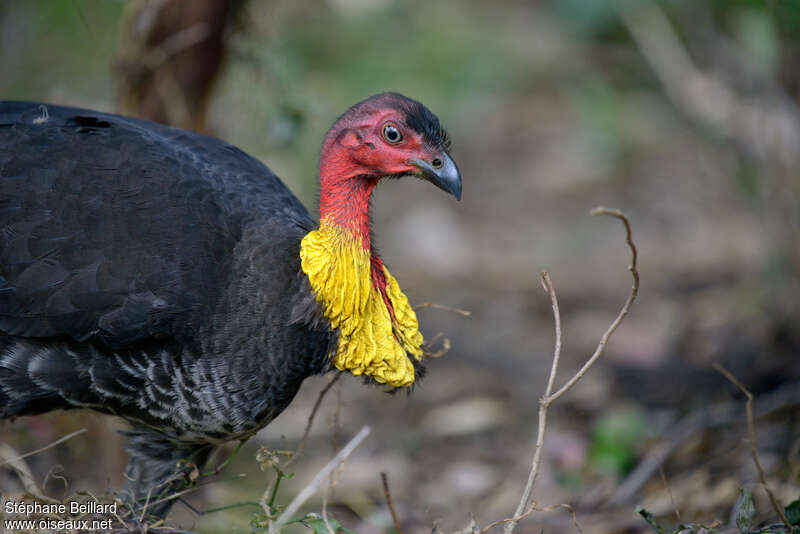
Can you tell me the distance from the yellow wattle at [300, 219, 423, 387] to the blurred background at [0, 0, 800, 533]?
0.50m

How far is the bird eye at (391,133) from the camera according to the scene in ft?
10.4

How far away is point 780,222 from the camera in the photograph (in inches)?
202

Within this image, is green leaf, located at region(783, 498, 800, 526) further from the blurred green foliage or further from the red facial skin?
the red facial skin

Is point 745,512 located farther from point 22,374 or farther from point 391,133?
point 22,374

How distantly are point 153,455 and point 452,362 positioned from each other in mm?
2742

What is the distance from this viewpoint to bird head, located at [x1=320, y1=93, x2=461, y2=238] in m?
3.17

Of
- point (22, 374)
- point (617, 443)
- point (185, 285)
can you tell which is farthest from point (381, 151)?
point (617, 443)

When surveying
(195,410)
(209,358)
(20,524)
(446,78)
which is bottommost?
(20,524)

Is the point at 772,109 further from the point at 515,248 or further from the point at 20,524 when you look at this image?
the point at 20,524

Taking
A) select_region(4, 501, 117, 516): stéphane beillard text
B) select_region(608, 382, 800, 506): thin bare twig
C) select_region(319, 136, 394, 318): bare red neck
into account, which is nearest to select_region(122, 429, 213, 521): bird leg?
select_region(4, 501, 117, 516): stéphane beillard text

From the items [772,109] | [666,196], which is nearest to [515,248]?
[666,196]

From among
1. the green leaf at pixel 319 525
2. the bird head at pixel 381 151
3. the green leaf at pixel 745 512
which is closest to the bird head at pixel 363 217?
the bird head at pixel 381 151

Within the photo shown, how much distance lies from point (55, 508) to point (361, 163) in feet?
5.34

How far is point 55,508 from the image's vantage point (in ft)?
9.57
